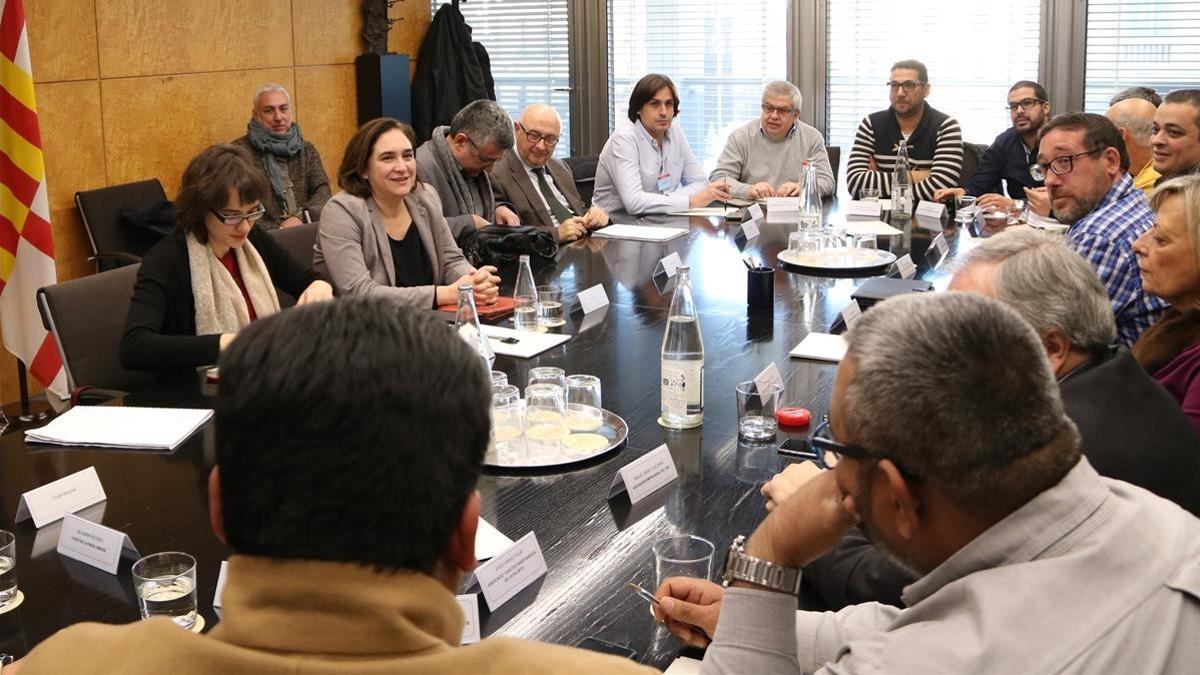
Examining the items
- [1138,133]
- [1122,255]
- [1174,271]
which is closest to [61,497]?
[1174,271]

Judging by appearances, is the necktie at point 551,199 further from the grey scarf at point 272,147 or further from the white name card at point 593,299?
the white name card at point 593,299

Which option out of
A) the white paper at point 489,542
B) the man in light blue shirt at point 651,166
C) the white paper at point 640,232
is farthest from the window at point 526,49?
the white paper at point 489,542

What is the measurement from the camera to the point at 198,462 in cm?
229

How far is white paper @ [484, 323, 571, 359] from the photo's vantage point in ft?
9.87

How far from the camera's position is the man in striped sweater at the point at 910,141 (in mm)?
6109

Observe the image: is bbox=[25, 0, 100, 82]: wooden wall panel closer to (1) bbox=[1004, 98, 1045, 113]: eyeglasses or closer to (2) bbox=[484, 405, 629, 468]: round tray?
(2) bbox=[484, 405, 629, 468]: round tray

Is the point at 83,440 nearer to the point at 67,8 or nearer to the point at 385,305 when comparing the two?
the point at 385,305

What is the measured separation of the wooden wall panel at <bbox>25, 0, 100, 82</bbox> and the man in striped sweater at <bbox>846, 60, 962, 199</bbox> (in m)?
3.76

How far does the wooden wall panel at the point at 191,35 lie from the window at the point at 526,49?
2032mm

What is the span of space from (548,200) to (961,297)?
4.23 meters

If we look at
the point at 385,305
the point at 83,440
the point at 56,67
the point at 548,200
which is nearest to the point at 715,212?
the point at 548,200

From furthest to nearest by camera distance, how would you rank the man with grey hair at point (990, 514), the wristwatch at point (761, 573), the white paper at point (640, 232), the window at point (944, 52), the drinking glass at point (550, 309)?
the window at point (944, 52) → the white paper at point (640, 232) → the drinking glass at point (550, 309) → the wristwatch at point (761, 573) → the man with grey hair at point (990, 514)

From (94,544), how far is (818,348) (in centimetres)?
178

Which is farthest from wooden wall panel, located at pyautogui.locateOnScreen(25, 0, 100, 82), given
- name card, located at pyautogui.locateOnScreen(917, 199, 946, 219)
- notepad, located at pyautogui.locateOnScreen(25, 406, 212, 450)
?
name card, located at pyautogui.locateOnScreen(917, 199, 946, 219)
